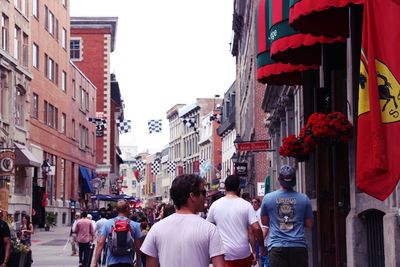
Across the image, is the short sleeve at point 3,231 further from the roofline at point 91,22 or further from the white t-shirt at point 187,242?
the roofline at point 91,22

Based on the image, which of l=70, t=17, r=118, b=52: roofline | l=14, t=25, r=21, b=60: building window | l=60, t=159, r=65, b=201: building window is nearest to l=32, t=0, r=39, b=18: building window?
l=14, t=25, r=21, b=60: building window

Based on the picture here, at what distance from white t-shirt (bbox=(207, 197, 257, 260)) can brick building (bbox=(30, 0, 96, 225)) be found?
109 feet

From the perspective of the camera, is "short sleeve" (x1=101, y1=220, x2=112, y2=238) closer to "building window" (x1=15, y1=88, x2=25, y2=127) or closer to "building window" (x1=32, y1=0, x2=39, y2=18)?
"building window" (x1=15, y1=88, x2=25, y2=127)

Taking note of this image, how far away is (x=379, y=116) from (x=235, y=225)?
3218mm

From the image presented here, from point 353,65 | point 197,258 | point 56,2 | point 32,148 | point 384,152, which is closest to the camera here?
point 197,258

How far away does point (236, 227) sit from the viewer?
1051 cm

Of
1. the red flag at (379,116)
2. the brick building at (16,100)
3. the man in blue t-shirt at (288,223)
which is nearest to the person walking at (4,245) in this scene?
the man in blue t-shirt at (288,223)

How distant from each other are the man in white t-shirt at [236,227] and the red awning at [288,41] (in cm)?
284

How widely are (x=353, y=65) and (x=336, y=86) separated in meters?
1.95

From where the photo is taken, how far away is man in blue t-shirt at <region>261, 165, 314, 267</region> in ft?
33.0

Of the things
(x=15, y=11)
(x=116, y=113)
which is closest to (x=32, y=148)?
(x=15, y=11)

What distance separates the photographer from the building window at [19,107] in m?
38.9

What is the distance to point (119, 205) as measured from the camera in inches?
454

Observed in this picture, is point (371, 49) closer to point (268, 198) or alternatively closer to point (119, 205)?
point (268, 198)
